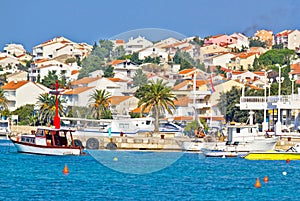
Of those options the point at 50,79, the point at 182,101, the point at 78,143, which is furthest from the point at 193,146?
the point at 50,79

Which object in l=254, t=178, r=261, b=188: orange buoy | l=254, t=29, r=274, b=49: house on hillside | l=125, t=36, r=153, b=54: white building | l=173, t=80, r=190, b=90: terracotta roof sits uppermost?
l=254, t=29, r=274, b=49: house on hillside

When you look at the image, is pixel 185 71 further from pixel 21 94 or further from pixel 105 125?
pixel 21 94

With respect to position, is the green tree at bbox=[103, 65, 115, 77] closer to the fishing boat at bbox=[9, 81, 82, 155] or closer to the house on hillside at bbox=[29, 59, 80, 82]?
the fishing boat at bbox=[9, 81, 82, 155]

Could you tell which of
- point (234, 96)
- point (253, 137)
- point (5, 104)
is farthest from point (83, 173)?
point (5, 104)

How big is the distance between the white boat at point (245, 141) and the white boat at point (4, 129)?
1024 inches

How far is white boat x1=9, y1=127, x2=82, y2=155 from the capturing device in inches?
2138

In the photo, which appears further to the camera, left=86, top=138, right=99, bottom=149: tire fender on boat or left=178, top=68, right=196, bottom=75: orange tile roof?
left=86, top=138, right=99, bottom=149: tire fender on boat

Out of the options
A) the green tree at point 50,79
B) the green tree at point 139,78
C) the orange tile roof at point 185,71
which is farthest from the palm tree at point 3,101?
the orange tile roof at point 185,71

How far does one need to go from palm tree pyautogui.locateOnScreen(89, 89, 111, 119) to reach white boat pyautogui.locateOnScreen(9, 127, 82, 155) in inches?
672

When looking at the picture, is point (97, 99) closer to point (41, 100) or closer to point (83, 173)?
point (83, 173)

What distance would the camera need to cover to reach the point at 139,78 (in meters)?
34.7

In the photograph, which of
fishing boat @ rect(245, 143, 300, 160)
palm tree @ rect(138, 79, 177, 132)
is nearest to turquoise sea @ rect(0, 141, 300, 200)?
fishing boat @ rect(245, 143, 300, 160)

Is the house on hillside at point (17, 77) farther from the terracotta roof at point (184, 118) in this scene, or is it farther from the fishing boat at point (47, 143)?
the terracotta roof at point (184, 118)

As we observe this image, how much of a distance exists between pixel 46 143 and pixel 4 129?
2631cm
